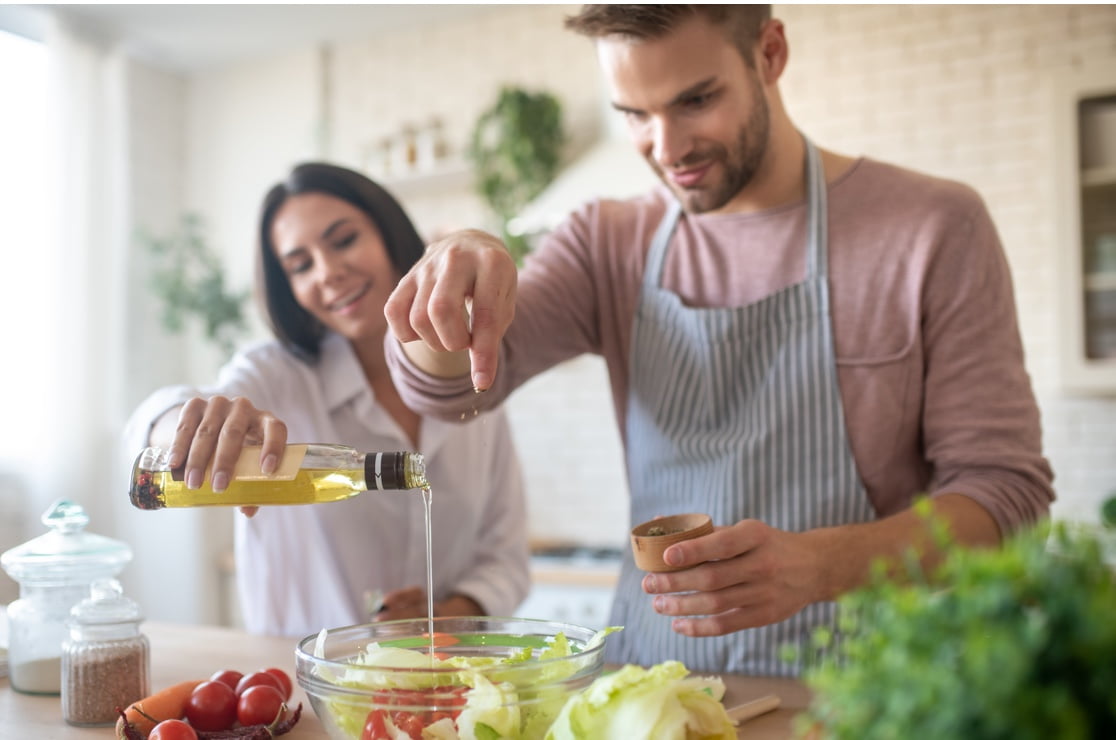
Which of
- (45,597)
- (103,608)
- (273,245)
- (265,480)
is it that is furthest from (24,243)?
(265,480)

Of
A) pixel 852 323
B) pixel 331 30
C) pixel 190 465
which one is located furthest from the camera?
pixel 331 30

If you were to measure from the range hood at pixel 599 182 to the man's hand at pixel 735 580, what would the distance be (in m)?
2.45

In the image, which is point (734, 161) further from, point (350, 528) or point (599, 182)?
point (599, 182)

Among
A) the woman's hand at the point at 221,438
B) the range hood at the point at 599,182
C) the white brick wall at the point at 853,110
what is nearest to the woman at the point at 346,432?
the woman's hand at the point at 221,438

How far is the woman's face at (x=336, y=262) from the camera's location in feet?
6.75

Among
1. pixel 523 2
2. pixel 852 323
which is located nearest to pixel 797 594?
pixel 852 323

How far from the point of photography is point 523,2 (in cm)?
460

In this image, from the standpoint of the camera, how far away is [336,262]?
206cm

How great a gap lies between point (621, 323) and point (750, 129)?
0.43m

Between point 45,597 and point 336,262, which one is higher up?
point 336,262

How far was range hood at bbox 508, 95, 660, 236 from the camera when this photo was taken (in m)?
3.67

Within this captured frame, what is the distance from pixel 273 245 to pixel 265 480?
103 cm

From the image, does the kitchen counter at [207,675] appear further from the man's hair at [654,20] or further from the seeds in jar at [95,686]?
the man's hair at [654,20]

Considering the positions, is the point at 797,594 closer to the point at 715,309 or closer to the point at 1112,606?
the point at 715,309
